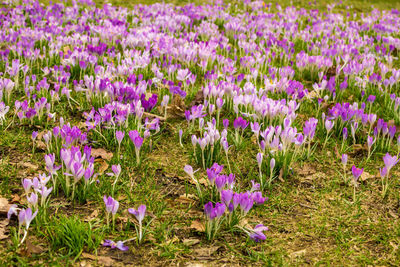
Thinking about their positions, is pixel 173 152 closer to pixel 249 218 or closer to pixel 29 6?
pixel 249 218

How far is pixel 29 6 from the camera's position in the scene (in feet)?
26.8

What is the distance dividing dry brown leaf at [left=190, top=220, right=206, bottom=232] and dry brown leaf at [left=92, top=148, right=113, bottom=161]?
1.04 metres

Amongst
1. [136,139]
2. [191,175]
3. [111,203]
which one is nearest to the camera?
[111,203]

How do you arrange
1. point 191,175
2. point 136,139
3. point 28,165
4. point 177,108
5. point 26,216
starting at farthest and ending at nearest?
point 177,108
point 28,165
point 136,139
point 191,175
point 26,216

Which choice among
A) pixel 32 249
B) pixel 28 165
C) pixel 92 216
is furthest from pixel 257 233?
pixel 28 165

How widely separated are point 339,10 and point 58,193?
11476mm

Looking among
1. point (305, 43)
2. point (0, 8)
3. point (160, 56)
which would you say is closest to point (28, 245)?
point (160, 56)

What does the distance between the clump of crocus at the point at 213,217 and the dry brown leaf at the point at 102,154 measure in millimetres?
1176

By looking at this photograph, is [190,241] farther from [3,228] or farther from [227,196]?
[3,228]

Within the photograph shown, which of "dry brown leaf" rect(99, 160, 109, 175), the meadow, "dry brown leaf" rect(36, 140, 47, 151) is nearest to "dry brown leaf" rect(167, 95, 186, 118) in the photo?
the meadow

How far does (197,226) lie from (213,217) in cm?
22

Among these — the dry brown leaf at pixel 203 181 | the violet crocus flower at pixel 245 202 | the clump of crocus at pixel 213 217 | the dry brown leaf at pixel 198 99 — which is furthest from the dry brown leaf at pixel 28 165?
the dry brown leaf at pixel 198 99

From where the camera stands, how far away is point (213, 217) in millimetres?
2256

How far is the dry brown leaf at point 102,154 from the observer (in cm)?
314
